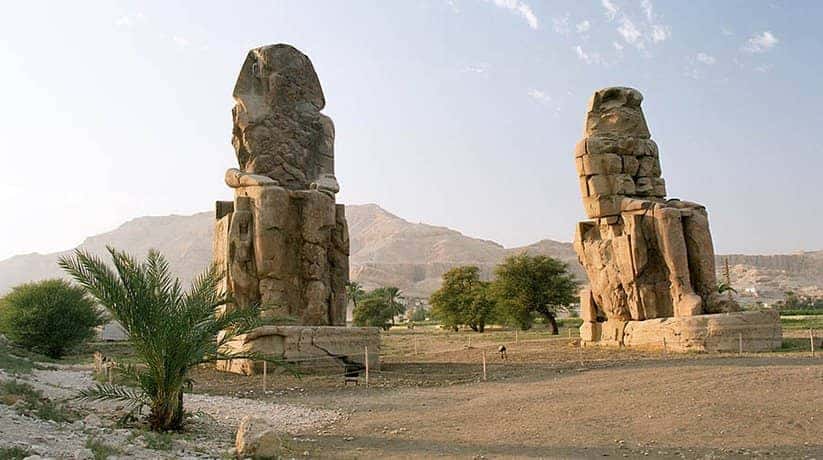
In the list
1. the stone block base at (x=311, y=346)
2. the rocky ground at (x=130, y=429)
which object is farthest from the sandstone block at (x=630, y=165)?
the rocky ground at (x=130, y=429)

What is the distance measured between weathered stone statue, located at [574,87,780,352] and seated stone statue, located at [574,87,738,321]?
0.02 m

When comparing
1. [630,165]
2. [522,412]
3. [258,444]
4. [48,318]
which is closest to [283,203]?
[522,412]

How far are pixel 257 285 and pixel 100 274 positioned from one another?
5038mm

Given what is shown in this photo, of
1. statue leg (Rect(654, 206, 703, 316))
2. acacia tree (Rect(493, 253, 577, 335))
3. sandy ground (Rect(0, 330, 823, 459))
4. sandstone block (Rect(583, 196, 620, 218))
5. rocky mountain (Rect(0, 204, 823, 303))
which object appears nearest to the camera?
sandy ground (Rect(0, 330, 823, 459))

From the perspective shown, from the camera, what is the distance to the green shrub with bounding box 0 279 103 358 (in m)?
18.1

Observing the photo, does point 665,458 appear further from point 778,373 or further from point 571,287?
point 571,287

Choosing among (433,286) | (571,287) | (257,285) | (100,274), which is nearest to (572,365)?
(257,285)

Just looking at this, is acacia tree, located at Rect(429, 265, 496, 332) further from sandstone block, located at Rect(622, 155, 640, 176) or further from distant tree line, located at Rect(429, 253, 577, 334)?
sandstone block, located at Rect(622, 155, 640, 176)

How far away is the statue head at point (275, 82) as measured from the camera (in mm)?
12562

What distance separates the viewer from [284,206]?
11.4 meters

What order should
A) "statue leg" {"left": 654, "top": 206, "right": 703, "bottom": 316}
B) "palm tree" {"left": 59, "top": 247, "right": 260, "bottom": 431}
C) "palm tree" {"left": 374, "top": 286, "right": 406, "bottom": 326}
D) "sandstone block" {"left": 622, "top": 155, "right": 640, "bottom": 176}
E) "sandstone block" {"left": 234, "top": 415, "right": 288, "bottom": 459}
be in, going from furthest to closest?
"palm tree" {"left": 374, "top": 286, "right": 406, "bottom": 326} < "sandstone block" {"left": 622, "top": 155, "right": 640, "bottom": 176} < "statue leg" {"left": 654, "top": 206, "right": 703, "bottom": 316} < "palm tree" {"left": 59, "top": 247, "right": 260, "bottom": 431} < "sandstone block" {"left": 234, "top": 415, "right": 288, "bottom": 459}

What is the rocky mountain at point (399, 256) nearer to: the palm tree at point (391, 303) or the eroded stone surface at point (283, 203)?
the palm tree at point (391, 303)

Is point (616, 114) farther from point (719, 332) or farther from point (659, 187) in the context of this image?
point (719, 332)

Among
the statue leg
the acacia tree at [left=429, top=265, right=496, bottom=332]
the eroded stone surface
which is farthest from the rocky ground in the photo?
the acacia tree at [left=429, top=265, right=496, bottom=332]
